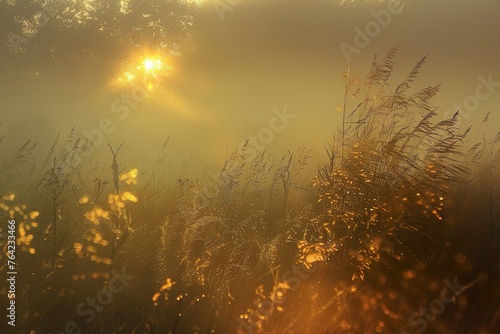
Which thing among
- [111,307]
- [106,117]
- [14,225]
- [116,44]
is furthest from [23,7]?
[111,307]

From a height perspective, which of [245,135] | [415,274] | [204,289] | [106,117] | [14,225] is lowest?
[415,274]

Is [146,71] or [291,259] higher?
[146,71]

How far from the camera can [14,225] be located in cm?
383

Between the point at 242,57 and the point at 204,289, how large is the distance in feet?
57.2

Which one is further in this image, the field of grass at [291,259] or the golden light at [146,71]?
the golden light at [146,71]

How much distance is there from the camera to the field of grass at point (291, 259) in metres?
3.13

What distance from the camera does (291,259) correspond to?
12.2 ft

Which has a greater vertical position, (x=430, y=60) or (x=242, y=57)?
(x=242, y=57)

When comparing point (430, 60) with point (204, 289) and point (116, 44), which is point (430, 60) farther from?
point (204, 289)

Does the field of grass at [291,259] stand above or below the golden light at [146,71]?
below

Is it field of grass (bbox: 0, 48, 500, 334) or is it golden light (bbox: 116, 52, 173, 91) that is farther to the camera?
golden light (bbox: 116, 52, 173, 91)

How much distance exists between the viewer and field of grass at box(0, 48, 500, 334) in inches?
123

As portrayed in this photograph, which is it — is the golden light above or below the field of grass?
above

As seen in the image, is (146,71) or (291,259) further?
(146,71)
